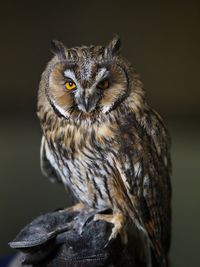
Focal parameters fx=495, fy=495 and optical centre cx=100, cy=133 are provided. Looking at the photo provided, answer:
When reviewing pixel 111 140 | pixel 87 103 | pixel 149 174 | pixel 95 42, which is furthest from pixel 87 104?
pixel 95 42

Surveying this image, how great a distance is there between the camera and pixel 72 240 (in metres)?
1.02

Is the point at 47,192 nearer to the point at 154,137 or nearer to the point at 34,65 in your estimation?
the point at 34,65

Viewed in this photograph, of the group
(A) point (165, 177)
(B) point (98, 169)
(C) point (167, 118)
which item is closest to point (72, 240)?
(B) point (98, 169)

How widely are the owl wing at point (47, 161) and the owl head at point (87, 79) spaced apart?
0.16m

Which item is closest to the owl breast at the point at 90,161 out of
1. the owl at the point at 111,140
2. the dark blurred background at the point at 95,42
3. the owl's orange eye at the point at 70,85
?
the owl at the point at 111,140

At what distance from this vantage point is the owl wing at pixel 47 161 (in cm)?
130

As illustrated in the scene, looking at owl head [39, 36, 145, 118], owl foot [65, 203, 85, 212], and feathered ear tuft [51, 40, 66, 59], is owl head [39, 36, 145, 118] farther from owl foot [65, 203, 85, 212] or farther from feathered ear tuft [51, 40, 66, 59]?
owl foot [65, 203, 85, 212]

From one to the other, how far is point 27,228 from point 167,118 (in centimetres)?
90

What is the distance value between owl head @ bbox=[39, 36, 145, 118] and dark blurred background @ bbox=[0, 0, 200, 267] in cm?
62

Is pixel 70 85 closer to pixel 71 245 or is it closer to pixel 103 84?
pixel 103 84

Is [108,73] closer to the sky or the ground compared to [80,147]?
closer to the sky

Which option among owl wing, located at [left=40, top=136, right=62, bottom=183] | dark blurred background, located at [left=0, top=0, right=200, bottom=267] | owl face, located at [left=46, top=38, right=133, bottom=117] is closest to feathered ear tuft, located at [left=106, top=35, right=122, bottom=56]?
owl face, located at [left=46, top=38, right=133, bottom=117]

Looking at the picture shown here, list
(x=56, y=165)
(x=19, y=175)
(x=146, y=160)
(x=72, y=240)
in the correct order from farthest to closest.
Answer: (x=19, y=175)
(x=56, y=165)
(x=146, y=160)
(x=72, y=240)

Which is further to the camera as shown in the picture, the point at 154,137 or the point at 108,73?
the point at 154,137
